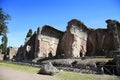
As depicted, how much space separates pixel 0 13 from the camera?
31.2m

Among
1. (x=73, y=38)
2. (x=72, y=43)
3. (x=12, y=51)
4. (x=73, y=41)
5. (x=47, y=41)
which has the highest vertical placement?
(x=47, y=41)

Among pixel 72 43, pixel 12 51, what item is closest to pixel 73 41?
pixel 72 43

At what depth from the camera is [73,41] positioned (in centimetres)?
4147

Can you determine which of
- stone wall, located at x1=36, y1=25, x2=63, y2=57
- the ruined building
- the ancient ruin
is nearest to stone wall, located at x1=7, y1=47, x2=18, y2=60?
the ancient ruin

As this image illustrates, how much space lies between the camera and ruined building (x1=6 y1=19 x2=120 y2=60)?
4163cm

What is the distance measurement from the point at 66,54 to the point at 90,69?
1958cm

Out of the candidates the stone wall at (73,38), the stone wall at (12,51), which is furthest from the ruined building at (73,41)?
the stone wall at (12,51)

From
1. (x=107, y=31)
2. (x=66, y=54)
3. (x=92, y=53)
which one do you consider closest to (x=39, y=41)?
(x=66, y=54)

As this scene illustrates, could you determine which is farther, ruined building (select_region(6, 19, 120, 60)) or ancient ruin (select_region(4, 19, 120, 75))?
ruined building (select_region(6, 19, 120, 60))

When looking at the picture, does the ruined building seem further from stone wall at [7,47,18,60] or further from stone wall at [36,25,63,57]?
stone wall at [7,47,18,60]

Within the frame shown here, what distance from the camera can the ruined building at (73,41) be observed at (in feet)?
137

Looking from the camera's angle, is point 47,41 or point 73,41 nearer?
point 73,41

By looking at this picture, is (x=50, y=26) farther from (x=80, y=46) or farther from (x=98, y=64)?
(x=98, y=64)

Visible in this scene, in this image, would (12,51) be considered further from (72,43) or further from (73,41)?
(73,41)
